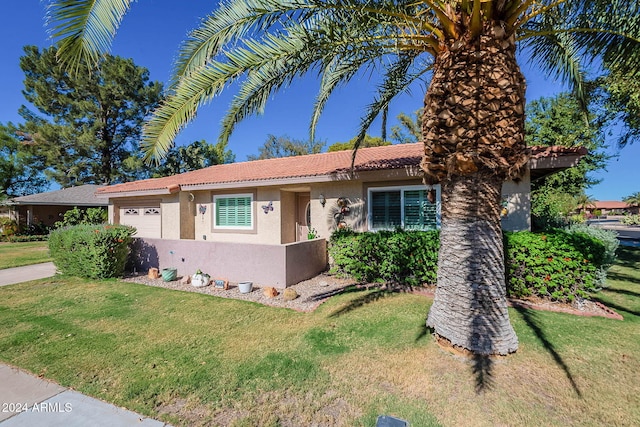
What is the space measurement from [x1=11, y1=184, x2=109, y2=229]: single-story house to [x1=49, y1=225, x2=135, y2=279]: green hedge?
21.4 meters

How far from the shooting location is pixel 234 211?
13.8 meters

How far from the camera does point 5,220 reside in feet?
87.7

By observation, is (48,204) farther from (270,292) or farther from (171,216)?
(270,292)

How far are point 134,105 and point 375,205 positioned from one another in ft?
131

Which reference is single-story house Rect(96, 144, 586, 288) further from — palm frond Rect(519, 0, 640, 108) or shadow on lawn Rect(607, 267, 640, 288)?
shadow on lawn Rect(607, 267, 640, 288)

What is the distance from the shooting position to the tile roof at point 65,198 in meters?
26.6

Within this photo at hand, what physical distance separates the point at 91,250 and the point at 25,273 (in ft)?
15.3

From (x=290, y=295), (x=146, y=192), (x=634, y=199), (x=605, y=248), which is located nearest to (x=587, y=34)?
(x=605, y=248)

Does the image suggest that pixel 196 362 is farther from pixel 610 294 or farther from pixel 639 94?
pixel 639 94

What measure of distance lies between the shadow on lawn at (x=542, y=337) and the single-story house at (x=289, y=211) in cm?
335

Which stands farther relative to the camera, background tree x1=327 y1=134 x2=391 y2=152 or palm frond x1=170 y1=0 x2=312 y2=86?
background tree x1=327 y1=134 x2=391 y2=152

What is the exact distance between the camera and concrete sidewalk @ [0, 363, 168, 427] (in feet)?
11.6

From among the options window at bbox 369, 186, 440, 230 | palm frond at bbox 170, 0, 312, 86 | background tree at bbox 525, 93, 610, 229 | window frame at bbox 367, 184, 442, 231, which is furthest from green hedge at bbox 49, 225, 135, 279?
background tree at bbox 525, 93, 610, 229

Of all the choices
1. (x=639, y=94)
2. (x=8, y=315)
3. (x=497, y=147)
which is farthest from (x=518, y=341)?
(x=639, y=94)
